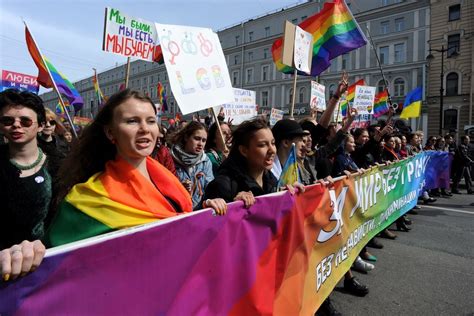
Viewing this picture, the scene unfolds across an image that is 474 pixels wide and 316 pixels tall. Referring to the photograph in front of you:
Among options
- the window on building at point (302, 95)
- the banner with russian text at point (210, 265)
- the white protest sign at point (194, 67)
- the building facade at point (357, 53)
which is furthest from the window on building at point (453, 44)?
the banner with russian text at point (210, 265)

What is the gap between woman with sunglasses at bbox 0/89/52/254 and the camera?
1967 millimetres

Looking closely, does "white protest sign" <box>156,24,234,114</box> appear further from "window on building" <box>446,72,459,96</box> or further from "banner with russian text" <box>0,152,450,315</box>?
"window on building" <box>446,72,459,96</box>

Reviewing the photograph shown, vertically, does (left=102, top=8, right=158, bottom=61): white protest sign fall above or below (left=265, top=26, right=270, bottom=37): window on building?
below

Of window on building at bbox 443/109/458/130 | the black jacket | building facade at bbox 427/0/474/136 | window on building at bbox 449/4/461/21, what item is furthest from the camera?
window on building at bbox 443/109/458/130

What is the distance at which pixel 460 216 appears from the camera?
7398mm

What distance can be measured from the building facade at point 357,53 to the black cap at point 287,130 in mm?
30593

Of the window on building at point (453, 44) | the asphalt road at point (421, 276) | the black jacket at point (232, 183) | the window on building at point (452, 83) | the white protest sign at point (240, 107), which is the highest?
the window on building at point (453, 44)

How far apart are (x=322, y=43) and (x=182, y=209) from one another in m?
4.80

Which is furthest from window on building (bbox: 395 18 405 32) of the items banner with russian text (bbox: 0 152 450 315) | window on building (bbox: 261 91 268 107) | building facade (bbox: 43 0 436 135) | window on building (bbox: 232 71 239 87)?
banner with russian text (bbox: 0 152 450 315)

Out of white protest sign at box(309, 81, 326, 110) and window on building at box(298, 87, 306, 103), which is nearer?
white protest sign at box(309, 81, 326, 110)

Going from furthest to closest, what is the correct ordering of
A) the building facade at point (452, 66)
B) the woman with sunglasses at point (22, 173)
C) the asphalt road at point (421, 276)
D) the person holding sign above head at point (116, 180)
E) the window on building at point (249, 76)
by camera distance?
the window on building at point (249, 76)
the building facade at point (452, 66)
the asphalt road at point (421, 276)
the woman with sunglasses at point (22, 173)
the person holding sign above head at point (116, 180)

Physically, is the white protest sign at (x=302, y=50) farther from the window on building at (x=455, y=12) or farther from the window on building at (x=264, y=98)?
the window on building at (x=264, y=98)

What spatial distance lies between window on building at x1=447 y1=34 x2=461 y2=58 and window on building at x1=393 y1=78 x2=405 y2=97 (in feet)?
19.3

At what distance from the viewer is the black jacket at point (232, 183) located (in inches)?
93.6
